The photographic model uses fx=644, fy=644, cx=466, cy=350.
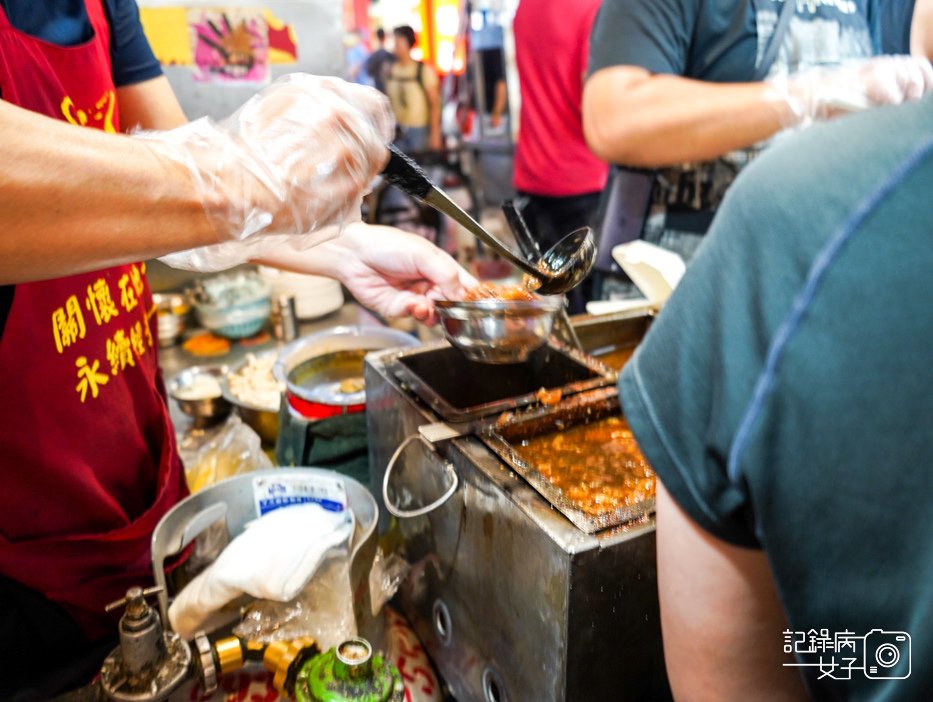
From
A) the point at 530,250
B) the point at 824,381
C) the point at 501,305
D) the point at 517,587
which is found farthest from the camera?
the point at 530,250

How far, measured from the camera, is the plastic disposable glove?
1.64 meters

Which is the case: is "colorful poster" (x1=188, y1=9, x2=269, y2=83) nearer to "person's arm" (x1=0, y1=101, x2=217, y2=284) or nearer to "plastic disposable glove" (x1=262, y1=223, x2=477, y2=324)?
"plastic disposable glove" (x1=262, y1=223, x2=477, y2=324)

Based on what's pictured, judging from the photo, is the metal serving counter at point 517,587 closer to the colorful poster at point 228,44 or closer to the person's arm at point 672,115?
the person's arm at point 672,115

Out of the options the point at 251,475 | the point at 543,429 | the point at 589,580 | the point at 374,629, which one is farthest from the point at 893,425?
the point at 251,475

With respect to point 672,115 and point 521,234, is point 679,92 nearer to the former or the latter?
point 672,115

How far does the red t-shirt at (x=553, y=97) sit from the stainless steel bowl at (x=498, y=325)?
263 centimetres

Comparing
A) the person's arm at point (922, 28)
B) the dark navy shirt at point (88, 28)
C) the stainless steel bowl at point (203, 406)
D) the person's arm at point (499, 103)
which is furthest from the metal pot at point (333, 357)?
the person's arm at point (499, 103)

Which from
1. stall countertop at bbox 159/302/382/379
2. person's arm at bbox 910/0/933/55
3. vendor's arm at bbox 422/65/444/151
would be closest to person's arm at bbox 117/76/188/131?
stall countertop at bbox 159/302/382/379

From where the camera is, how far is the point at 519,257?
4.91 feet

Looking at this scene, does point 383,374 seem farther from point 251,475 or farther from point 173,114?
point 173,114

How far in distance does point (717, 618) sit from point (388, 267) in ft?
3.88

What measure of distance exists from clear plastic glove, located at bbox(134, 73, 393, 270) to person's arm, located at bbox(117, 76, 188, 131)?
0.70 meters

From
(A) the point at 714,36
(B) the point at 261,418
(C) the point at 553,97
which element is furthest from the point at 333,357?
(C) the point at 553,97

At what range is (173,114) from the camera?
64.1 inches
